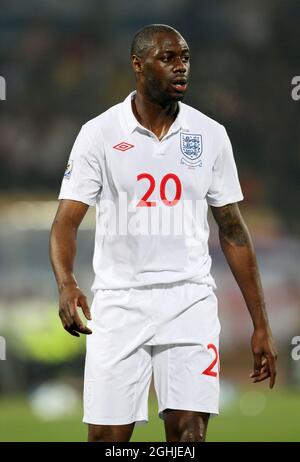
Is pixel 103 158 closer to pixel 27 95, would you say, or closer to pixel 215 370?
pixel 215 370

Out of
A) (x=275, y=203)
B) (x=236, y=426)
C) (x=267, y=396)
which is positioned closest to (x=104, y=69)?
(x=275, y=203)

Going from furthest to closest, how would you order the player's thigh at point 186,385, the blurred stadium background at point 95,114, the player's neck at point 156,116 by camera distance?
the blurred stadium background at point 95,114, the player's neck at point 156,116, the player's thigh at point 186,385

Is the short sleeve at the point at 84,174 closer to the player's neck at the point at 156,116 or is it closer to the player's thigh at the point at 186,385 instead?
the player's neck at the point at 156,116

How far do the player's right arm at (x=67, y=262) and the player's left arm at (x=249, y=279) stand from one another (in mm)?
658

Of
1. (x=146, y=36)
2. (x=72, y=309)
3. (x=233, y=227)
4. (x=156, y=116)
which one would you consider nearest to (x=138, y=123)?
(x=156, y=116)

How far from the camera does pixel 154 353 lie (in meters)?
5.27

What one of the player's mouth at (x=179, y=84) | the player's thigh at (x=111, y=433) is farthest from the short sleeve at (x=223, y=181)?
the player's thigh at (x=111, y=433)

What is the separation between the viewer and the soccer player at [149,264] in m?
5.20

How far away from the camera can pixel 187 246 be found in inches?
207

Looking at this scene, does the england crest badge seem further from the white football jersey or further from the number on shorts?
the number on shorts

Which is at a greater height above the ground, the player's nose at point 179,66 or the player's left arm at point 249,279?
the player's nose at point 179,66

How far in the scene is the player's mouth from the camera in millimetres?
5227

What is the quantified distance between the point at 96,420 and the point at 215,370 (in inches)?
21.7

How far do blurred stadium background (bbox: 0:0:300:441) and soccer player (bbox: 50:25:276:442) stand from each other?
6.93 m
